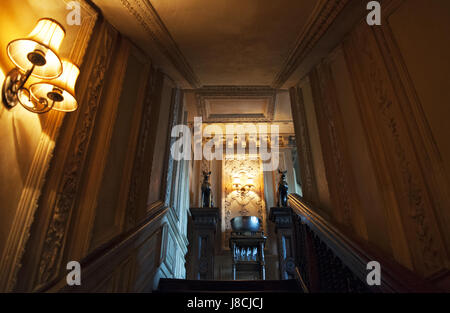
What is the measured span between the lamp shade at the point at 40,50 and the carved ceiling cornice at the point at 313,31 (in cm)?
238

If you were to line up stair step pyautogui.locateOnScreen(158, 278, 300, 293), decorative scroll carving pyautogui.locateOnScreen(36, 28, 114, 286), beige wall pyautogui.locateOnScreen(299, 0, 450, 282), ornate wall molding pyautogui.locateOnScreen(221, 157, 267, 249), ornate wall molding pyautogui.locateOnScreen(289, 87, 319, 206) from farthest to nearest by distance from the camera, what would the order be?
ornate wall molding pyautogui.locateOnScreen(221, 157, 267, 249), ornate wall molding pyautogui.locateOnScreen(289, 87, 319, 206), stair step pyautogui.locateOnScreen(158, 278, 300, 293), beige wall pyautogui.locateOnScreen(299, 0, 450, 282), decorative scroll carving pyautogui.locateOnScreen(36, 28, 114, 286)

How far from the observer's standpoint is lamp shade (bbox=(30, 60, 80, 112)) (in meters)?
1.62

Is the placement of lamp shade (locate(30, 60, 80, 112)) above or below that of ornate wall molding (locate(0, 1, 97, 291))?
above

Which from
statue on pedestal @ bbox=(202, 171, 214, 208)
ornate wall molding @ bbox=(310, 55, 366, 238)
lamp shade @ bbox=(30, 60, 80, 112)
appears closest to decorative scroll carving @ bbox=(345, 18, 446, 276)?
ornate wall molding @ bbox=(310, 55, 366, 238)

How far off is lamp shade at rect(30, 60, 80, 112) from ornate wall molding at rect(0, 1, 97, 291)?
0.41 feet

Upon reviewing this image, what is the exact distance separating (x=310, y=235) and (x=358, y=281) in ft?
2.93

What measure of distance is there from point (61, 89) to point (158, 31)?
1.63 m

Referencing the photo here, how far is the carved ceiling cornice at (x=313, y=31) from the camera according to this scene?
2.63m

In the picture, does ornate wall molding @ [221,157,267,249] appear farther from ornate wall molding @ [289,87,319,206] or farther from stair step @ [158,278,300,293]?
stair step @ [158,278,300,293]

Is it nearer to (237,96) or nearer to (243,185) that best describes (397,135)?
(237,96)

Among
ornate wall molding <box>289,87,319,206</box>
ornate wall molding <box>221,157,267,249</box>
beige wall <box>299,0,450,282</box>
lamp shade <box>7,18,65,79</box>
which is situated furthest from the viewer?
ornate wall molding <box>221,157,267,249</box>

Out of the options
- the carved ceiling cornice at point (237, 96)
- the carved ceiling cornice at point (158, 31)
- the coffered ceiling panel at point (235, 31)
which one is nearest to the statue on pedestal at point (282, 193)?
the carved ceiling cornice at point (237, 96)

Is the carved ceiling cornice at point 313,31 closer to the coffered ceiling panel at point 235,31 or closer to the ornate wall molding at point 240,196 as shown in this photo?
the coffered ceiling panel at point 235,31

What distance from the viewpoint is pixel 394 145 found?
2041mm
